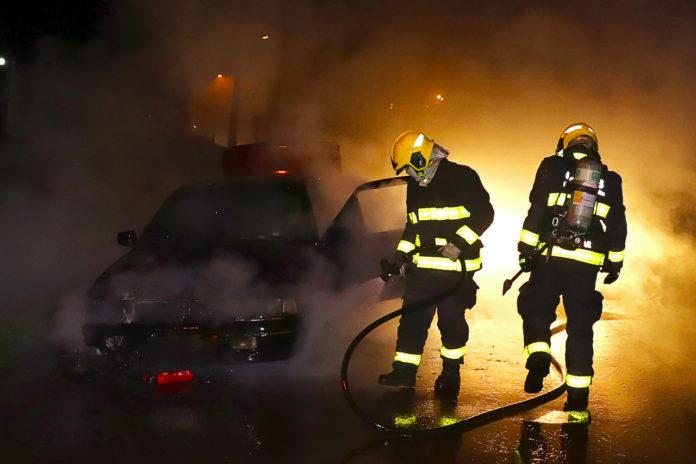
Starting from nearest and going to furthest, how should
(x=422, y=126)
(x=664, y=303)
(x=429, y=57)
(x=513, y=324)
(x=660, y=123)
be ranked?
(x=513, y=324), (x=664, y=303), (x=660, y=123), (x=429, y=57), (x=422, y=126)

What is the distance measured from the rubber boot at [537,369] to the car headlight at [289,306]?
1477 millimetres

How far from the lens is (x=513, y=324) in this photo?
7.46m

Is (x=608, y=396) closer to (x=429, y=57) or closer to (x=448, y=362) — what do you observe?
(x=448, y=362)

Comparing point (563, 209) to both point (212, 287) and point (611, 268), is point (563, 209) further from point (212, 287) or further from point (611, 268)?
point (212, 287)

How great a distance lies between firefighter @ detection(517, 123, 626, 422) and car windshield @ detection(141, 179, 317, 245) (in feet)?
5.96

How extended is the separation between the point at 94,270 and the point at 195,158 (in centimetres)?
461

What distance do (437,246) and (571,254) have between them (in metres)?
0.79

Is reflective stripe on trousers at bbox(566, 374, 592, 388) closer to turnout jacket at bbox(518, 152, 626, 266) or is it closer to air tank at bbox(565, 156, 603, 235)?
turnout jacket at bbox(518, 152, 626, 266)

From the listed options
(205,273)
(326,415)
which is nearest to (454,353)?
(326,415)

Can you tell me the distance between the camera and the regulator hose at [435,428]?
407 centimetres

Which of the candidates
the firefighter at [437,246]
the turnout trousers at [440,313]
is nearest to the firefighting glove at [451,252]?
the firefighter at [437,246]

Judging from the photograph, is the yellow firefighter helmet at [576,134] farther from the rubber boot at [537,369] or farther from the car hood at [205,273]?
the car hood at [205,273]

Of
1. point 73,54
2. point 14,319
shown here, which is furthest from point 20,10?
point 14,319

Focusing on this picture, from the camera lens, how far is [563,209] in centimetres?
449
